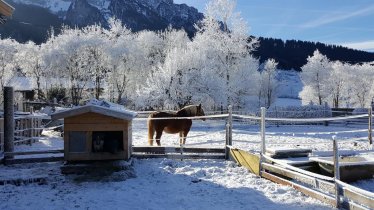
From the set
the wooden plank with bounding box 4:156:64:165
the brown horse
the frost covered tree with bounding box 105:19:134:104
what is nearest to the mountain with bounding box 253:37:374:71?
the frost covered tree with bounding box 105:19:134:104

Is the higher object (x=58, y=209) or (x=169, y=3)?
(x=169, y=3)

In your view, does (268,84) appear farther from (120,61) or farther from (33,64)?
(33,64)

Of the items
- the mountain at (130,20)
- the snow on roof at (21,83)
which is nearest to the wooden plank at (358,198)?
the snow on roof at (21,83)

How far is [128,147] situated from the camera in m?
8.06

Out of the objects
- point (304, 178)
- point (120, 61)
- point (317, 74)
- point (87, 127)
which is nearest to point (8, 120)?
point (87, 127)

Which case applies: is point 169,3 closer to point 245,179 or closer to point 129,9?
point 129,9

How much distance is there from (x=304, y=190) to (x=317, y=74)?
167 feet

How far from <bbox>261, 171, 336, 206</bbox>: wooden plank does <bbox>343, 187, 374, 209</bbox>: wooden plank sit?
35 centimetres

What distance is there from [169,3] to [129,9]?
1314 inches

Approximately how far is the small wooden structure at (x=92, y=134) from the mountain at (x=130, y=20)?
239 ft

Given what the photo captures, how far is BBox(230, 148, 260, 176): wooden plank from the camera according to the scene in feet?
25.4

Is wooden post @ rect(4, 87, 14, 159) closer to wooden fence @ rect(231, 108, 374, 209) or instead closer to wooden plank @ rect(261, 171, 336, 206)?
wooden fence @ rect(231, 108, 374, 209)

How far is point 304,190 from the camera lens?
20.6ft

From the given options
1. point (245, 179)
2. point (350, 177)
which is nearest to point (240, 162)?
point (245, 179)
